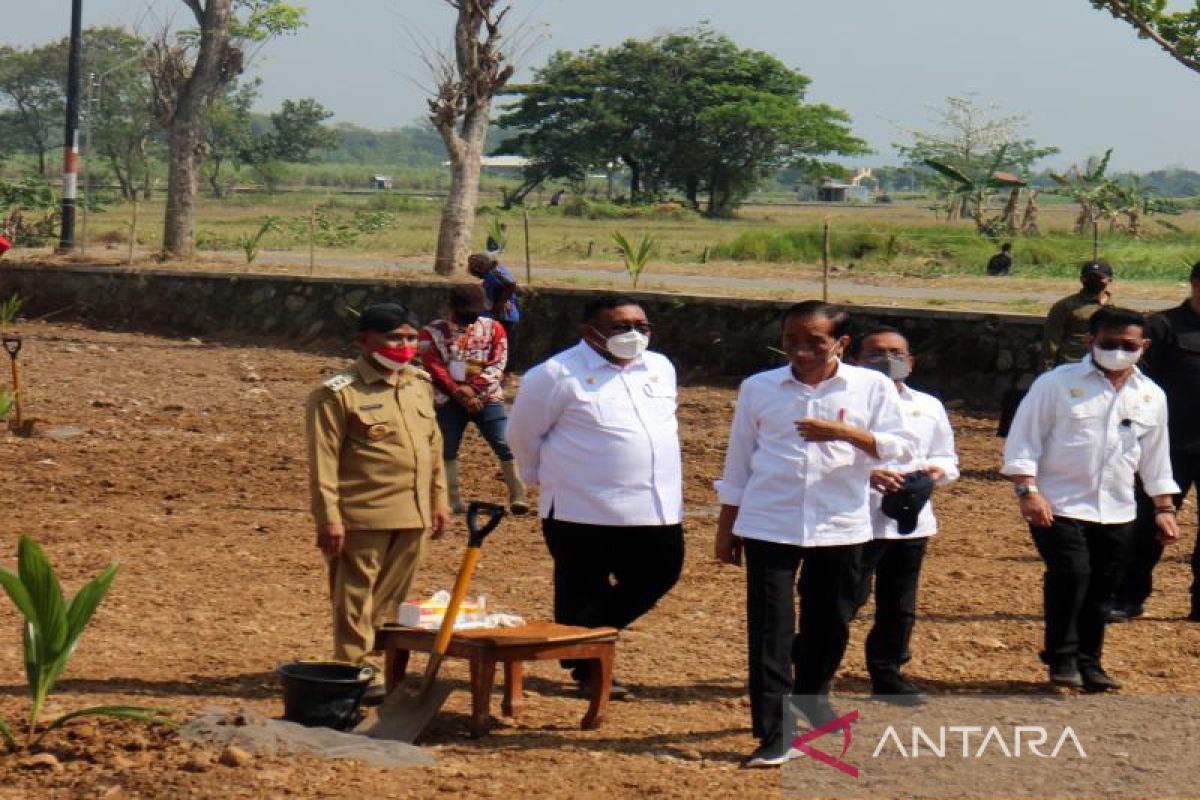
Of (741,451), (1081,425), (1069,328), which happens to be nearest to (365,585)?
(741,451)

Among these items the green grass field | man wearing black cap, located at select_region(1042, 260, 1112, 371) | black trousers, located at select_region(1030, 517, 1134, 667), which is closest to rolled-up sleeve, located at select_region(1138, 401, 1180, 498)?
black trousers, located at select_region(1030, 517, 1134, 667)

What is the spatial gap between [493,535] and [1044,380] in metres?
4.51

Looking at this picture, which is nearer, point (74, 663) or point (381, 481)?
point (381, 481)

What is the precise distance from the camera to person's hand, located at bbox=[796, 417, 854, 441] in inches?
254

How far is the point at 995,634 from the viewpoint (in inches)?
353

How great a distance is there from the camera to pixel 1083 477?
7734mm

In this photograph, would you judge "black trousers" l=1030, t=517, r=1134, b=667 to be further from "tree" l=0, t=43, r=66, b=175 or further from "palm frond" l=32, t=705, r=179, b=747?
"tree" l=0, t=43, r=66, b=175

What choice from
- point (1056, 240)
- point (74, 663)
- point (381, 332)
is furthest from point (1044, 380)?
point (1056, 240)

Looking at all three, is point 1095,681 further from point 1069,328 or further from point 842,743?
point 1069,328

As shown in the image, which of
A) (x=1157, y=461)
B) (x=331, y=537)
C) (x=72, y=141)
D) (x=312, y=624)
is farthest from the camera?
(x=72, y=141)

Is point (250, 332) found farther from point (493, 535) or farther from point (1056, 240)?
point (1056, 240)

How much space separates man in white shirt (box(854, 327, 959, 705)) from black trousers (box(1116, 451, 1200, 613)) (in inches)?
77.2

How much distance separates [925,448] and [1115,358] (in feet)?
2.81

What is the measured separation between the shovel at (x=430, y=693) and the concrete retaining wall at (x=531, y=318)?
1175 centimetres
